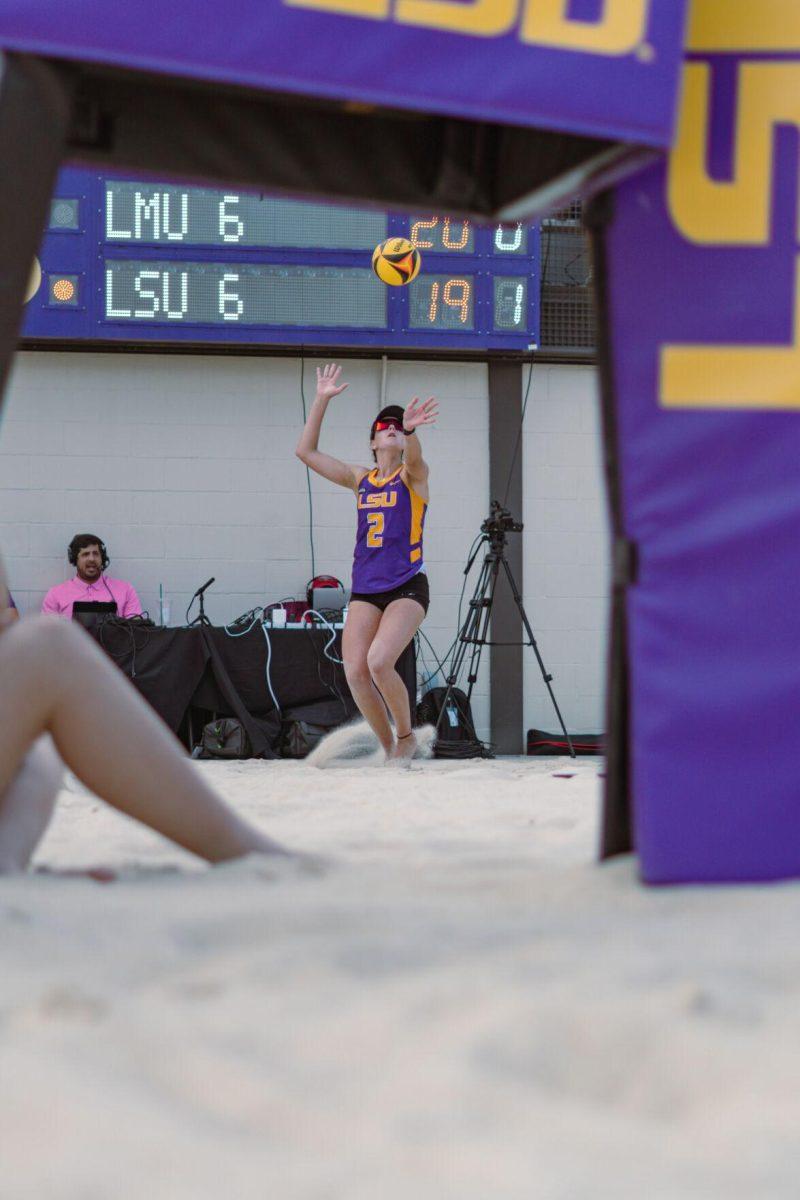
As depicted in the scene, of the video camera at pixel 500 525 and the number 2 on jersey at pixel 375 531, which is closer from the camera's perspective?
the number 2 on jersey at pixel 375 531

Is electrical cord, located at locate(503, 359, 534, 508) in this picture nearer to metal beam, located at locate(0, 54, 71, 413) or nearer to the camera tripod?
the camera tripod

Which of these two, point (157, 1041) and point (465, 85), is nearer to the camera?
point (157, 1041)

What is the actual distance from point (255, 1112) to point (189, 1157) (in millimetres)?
89

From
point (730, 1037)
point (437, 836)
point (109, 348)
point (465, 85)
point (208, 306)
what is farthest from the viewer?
point (109, 348)

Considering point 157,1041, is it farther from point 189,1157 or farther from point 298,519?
point 298,519

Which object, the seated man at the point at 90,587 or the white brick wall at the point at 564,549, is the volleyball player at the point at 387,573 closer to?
the seated man at the point at 90,587

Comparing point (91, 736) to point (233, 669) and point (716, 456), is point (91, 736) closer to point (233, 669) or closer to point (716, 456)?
point (716, 456)

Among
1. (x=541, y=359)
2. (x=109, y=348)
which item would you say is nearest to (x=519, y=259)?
(x=541, y=359)

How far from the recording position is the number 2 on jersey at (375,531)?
523 centimetres

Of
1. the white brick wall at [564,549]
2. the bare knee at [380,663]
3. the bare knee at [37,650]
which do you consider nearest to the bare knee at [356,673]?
the bare knee at [380,663]

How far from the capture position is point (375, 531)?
17.2 ft

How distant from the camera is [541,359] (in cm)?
757

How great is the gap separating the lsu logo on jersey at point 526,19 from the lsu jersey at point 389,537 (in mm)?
3652

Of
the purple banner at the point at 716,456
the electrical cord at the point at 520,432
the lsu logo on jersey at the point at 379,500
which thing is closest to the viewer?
the purple banner at the point at 716,456
